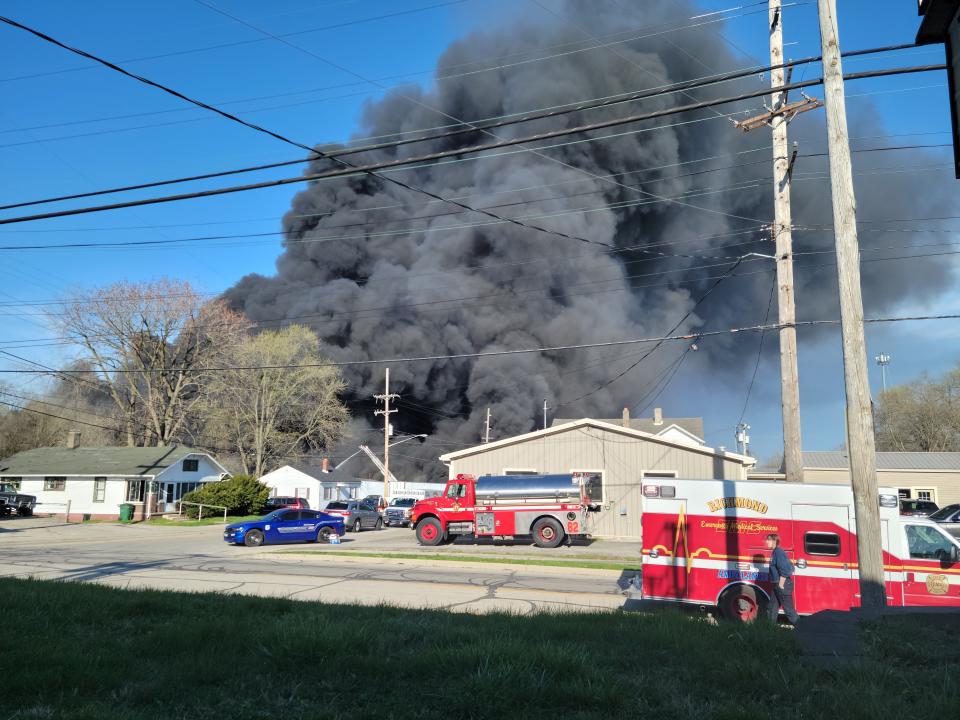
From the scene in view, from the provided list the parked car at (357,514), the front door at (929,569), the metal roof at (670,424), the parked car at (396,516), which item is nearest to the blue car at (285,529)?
the parked car at (357,514)

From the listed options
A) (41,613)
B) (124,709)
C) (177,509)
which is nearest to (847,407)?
(124,709)

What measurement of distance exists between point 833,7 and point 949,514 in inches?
876

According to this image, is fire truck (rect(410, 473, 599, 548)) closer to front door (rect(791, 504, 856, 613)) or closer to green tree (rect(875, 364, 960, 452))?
front door (rect(791, 504, 856, 613))

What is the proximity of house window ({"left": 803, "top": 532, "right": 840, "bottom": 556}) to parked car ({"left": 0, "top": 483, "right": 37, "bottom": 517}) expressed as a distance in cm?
3591

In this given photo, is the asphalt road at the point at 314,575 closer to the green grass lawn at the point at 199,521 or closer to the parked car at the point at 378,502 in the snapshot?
the green grass lawn at the point at 199,521

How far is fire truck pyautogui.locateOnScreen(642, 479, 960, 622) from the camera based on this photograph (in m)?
9.41

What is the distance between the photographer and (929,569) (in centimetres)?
938

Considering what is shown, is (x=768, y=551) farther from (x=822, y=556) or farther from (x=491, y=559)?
(x=491, y=559)

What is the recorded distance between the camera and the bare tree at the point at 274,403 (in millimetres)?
44594

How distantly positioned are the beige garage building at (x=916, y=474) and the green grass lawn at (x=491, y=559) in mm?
24309

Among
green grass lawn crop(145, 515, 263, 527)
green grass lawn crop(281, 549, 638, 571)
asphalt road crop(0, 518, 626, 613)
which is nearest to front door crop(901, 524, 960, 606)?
asphalt road crop(0, 518, 626, 613)

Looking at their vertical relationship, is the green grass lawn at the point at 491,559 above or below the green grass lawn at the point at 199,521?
above

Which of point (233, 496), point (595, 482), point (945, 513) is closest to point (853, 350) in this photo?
point (595, 482)

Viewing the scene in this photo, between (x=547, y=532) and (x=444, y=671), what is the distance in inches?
662
